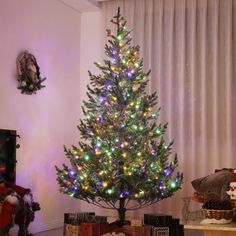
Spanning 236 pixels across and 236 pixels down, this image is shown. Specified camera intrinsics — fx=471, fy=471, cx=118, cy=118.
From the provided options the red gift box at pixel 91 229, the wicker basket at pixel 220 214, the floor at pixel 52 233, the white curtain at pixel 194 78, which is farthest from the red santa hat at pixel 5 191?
the wicker basket at pixel 220 214

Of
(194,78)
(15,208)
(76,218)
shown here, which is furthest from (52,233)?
(194,78)

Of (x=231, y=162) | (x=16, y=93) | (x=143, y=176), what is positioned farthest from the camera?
(x=231, y=162)

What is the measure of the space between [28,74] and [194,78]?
216cm

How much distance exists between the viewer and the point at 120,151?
4.77 metres

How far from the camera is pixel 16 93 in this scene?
17.4ft

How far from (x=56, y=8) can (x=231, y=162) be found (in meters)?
3.01

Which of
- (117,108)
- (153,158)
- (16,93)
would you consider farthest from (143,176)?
(16,93)

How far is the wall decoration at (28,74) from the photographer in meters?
5.34

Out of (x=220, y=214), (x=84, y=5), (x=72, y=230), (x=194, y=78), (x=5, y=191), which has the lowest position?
(x=72, y=230)

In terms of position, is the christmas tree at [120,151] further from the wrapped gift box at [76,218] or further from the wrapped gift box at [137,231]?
the wrapped gift box at [137,231]

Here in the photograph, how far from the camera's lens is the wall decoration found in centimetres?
534

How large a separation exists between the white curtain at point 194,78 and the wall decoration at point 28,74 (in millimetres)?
1578

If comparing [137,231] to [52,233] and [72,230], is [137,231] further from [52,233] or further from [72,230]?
[52,233]

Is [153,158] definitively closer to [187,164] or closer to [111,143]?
[111,143]
